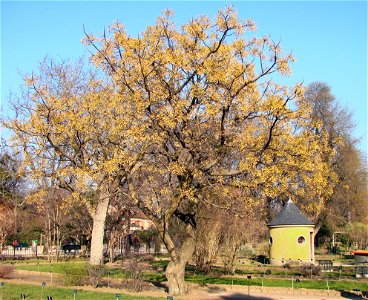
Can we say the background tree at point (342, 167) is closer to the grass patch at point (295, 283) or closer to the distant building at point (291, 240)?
the distant building at point (291, 240)

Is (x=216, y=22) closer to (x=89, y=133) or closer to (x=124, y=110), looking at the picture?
(x=124, y=110)

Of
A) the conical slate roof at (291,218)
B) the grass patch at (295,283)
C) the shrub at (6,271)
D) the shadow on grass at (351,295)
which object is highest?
the conical slate roof at (291,218)

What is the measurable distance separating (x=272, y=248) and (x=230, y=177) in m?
19.9

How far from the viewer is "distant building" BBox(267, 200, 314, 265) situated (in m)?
33.3

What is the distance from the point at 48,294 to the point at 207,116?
26.8 feet

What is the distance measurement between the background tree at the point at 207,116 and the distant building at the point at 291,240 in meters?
18.0

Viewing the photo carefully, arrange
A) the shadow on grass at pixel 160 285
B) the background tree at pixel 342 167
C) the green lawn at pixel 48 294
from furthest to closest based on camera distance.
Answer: the background tree at pixel 342 167 < the shadow on grass at pixel 160 285 < the green lawn at pixel 48 294

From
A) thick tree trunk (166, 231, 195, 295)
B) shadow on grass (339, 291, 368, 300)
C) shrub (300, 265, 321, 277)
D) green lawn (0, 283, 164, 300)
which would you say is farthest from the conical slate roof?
green lawn (0, 283, 164, 300)

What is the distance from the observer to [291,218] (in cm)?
3447

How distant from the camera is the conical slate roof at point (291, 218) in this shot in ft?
111

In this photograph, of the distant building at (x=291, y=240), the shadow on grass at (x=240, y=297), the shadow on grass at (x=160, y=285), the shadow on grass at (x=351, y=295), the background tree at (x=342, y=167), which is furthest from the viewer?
the background tree at (x=342, y=167)

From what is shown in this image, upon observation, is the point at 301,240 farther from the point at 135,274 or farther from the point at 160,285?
the point at 135,274

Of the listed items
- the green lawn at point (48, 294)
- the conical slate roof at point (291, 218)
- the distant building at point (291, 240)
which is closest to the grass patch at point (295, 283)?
the green lawn at point (48, 294)

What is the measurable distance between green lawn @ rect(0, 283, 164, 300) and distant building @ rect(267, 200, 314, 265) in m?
19.8
